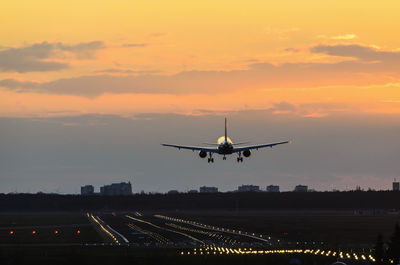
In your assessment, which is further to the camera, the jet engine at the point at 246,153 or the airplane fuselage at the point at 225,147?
the jet engine at the point at 246,153

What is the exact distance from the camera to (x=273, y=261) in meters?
127

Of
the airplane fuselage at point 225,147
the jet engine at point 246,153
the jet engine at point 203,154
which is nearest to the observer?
the airplane fuselage at point 225,147

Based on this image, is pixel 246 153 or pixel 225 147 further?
pixel 246 153

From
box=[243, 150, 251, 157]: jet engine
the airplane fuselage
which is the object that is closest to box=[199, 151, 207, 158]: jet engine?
Answer: the airplane fuselage

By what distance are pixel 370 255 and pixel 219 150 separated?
34.6 metres

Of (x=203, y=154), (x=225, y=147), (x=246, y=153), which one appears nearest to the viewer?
(x=225, y=147)

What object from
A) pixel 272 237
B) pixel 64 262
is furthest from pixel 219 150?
pixel 64 262

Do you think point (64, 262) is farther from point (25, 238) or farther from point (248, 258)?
point (25, 238)

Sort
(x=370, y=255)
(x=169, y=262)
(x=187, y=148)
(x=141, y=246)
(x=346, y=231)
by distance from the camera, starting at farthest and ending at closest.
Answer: (x=346, y=231) < (x=187, y=148) < (x=141, y=246) < (x=370, y=255) < (x=169, y=262)

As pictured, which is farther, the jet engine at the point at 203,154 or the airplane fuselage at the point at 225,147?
the jet engine at the point at 203,154

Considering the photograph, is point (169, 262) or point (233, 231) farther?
point (233, 231)

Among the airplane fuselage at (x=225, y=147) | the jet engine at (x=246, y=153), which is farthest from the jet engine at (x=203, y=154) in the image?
the jet engine at (x=246, y=153)

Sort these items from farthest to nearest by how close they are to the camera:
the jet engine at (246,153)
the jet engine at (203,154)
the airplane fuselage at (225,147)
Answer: the jet engine at (203,154), the jet engine at (246,153), the airplane fuselage at (225,147)

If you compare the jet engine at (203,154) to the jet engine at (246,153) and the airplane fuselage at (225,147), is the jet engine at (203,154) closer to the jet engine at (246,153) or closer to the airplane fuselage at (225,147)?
the airplane fuselage at (225,147)
